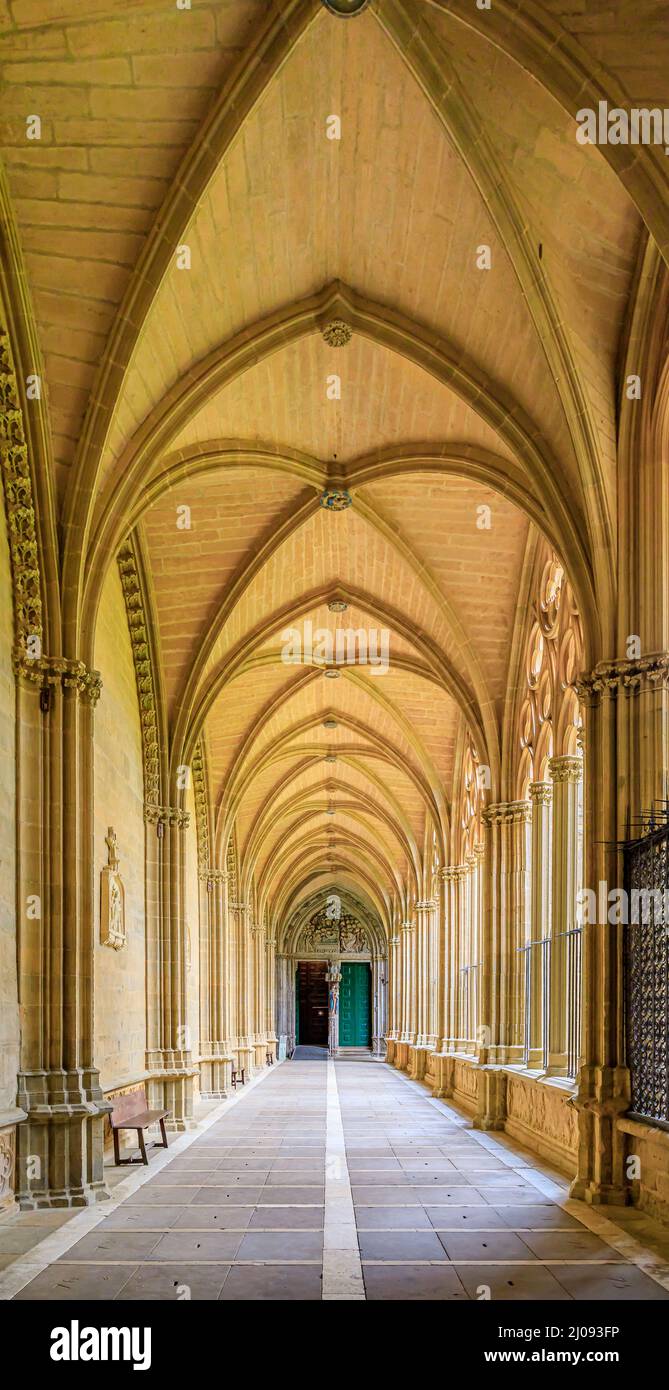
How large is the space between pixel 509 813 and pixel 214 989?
7963mm

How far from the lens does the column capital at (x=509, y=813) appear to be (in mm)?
15875

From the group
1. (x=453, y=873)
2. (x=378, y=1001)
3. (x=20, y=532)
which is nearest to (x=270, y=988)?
(x=378, y=1001)

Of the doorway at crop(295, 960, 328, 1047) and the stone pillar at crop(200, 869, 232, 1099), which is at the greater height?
the stone pillar at crop(200, 869, 232, 1099)

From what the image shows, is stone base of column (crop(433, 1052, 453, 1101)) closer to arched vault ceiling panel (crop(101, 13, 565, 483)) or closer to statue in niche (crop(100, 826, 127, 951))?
statue in niche (crop(100, 826, 127, 951))

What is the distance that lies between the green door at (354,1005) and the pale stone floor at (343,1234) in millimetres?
35514

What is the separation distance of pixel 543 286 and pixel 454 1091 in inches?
583

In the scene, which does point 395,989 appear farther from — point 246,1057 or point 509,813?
point 509,813

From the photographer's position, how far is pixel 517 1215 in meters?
9.06

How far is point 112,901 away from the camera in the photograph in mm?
12812

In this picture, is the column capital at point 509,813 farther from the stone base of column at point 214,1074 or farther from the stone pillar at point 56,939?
the stone base of column at point 214,1074

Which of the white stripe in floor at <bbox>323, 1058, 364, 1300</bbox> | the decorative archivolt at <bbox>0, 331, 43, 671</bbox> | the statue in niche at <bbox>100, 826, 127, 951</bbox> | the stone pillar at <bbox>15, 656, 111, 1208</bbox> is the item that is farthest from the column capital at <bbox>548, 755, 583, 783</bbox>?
the decorative archivolt at <bbox>0, 331, 43, 671</bbox>

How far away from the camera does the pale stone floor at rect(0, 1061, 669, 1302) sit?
6.80 metres

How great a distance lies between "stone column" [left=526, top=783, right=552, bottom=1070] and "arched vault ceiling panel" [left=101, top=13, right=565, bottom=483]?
5.17 m

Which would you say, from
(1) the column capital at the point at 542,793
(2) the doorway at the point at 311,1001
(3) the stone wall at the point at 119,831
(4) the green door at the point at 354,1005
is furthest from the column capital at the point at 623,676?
(2) the doorway at the point at 311,1001
